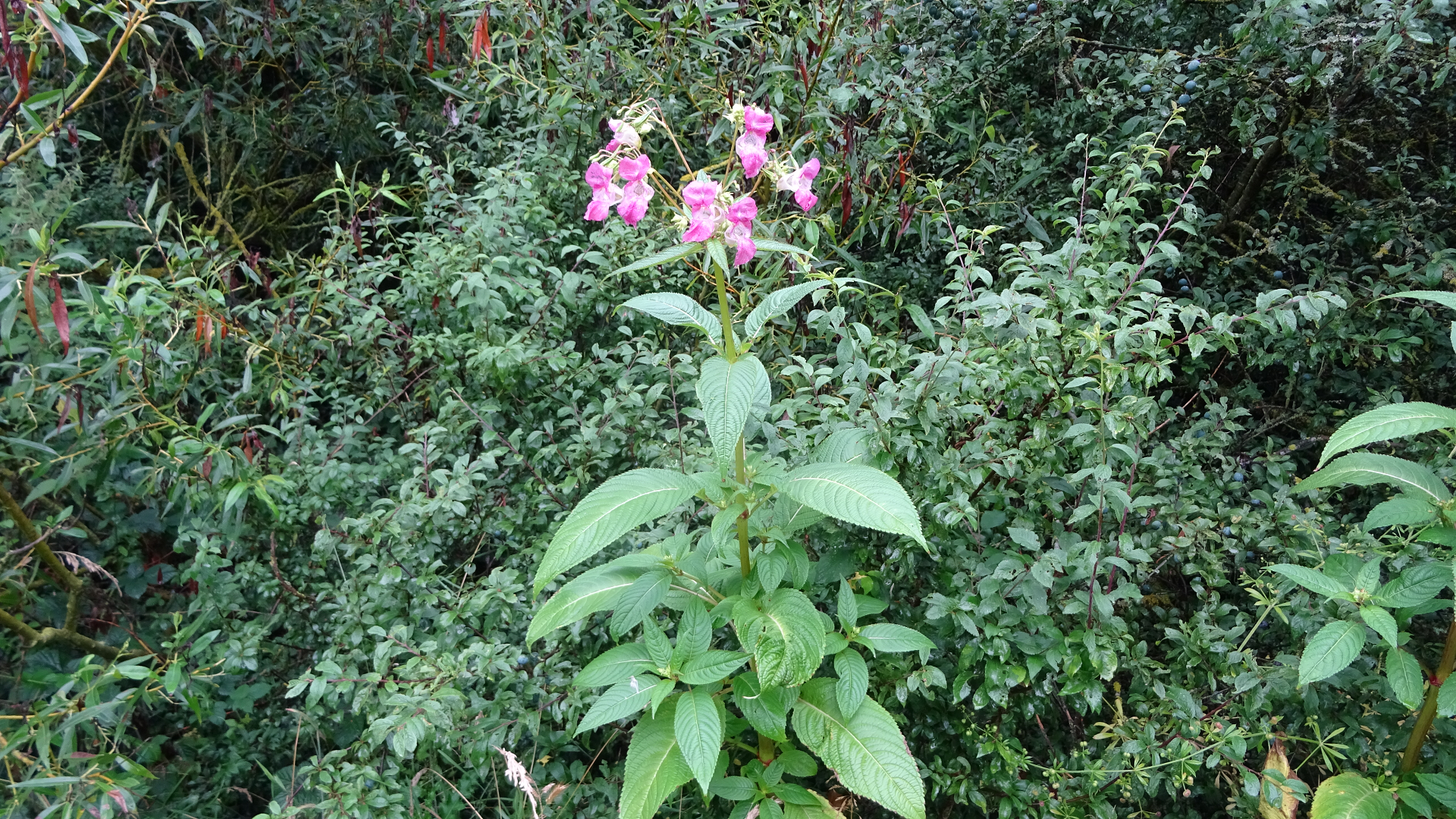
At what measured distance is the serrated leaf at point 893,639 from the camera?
1.56m

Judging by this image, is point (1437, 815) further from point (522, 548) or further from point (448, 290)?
point (448, 290)

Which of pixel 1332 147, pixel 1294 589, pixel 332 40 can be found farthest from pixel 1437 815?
pixel 332 40

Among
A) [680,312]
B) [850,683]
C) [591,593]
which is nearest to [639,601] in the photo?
[591,593]

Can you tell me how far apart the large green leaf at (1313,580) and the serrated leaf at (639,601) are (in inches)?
43.5

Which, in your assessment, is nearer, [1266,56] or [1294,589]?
[1294,589]

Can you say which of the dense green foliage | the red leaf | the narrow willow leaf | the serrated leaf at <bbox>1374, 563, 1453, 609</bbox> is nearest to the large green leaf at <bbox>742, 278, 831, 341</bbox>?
the narrow willow leaf

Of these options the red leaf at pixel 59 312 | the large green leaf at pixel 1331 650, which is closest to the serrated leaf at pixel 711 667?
the large green leaf at pixel 1331 650

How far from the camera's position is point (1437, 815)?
1534mm

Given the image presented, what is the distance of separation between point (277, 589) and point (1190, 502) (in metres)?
2.41

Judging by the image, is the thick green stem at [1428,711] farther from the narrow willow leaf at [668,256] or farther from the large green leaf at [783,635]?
the narrow willow leaf at [668,256]

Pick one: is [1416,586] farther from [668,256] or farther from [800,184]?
[668,256]

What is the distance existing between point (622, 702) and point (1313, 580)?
4.14ft

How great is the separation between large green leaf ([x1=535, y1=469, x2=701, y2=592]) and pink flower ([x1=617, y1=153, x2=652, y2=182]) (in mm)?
532

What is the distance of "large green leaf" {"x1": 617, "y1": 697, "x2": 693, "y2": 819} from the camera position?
1463mm
